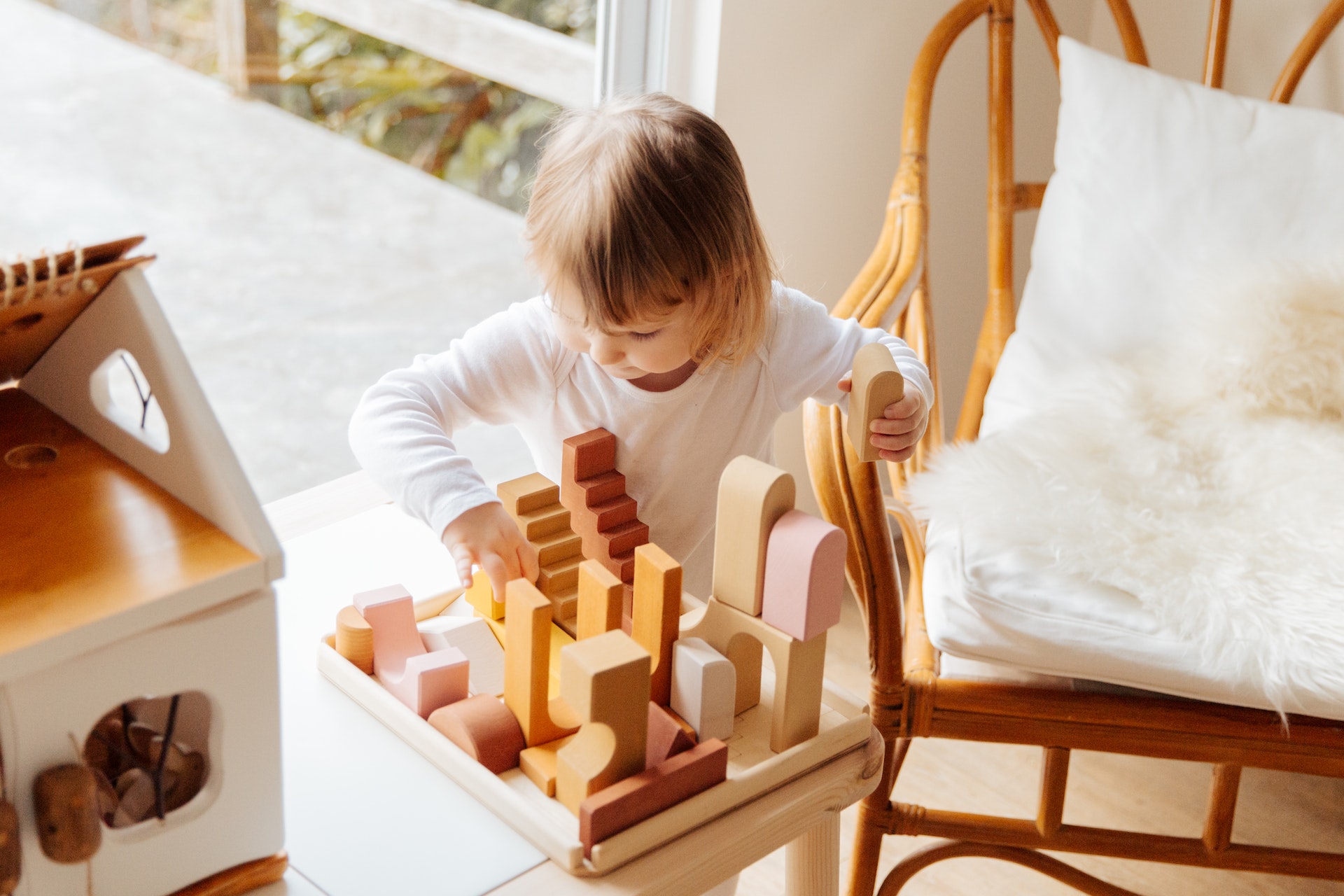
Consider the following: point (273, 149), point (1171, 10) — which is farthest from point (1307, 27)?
point (273, 149)

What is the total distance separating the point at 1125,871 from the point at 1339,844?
0.95 ft

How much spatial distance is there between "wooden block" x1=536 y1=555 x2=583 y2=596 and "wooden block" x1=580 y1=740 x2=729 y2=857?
6.0 inches

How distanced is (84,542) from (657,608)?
0.99ft

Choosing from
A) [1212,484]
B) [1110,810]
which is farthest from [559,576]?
[1110,810]

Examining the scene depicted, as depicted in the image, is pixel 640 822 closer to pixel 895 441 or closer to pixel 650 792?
pixel 650 792

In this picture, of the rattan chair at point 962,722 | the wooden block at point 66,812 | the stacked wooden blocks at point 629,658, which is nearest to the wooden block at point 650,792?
the stacked wooden blocks at point 629,658

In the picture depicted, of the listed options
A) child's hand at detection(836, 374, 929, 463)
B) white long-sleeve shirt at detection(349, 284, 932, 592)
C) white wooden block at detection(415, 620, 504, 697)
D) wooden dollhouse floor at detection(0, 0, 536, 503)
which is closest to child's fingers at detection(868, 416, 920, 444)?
child's hand at detection(836, 374, 929, 463)

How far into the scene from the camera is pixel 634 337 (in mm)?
839

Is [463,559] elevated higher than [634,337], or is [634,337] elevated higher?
[634,337]

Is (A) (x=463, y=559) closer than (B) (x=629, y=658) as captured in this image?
No

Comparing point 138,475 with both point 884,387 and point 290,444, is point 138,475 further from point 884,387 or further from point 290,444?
point 290,444

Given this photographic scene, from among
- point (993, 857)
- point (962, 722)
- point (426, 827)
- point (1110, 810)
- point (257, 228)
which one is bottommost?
point (1110, 810)

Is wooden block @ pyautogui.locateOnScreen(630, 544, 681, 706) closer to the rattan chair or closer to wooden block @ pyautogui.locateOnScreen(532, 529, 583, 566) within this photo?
wooden block @ pyautogui.locateOnScreen(532, 529, 583, 566)

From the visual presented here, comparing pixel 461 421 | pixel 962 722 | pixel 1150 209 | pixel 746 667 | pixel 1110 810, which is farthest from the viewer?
pixel 1110 810
